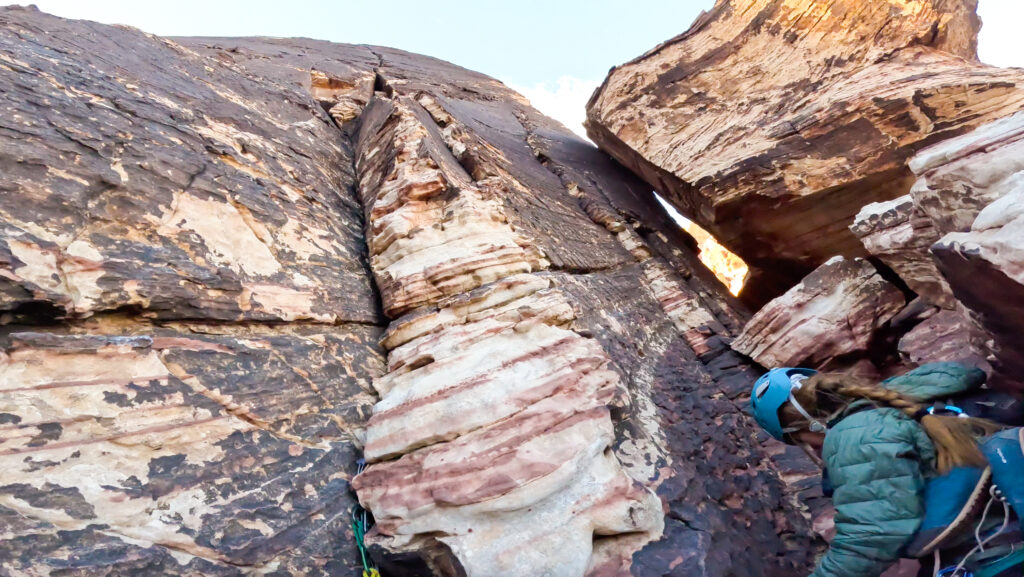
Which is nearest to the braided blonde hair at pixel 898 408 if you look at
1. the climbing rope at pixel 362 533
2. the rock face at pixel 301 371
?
the rock face at pixel 301 371

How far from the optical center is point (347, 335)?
409 centimetres

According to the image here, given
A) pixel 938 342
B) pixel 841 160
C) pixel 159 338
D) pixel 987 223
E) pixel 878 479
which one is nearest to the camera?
pixel 878 479

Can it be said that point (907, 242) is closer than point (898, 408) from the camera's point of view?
No

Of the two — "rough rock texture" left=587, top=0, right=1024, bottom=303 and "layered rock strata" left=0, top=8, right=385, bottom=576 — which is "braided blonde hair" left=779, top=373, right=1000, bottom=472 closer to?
"layered rock strata" left=0, top=8, right=385, bottom=576

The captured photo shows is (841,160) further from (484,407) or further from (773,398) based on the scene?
(484,407)

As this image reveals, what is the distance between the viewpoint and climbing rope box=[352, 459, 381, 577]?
3014mm

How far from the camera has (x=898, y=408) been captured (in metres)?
2.56

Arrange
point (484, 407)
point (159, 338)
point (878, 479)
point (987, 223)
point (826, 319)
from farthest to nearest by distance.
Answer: point (826, 319) → point (484, 407) → point (159, 338) → point (987, 223) → point (878, 479)

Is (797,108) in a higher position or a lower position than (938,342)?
higher

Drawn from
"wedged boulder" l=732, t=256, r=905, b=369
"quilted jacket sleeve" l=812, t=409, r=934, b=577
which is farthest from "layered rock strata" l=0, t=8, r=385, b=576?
"wedged boulder" l=732, t=256, r=905, b=369

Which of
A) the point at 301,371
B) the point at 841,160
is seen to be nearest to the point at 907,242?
the point at 841,160

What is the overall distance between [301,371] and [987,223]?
13.6ft

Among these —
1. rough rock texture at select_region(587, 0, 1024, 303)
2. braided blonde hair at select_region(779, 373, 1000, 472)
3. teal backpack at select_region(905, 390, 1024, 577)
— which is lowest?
teal backpack at select_region(905, 390, 1024, 577)

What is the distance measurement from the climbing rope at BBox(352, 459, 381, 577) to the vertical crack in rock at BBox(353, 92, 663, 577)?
79mm
